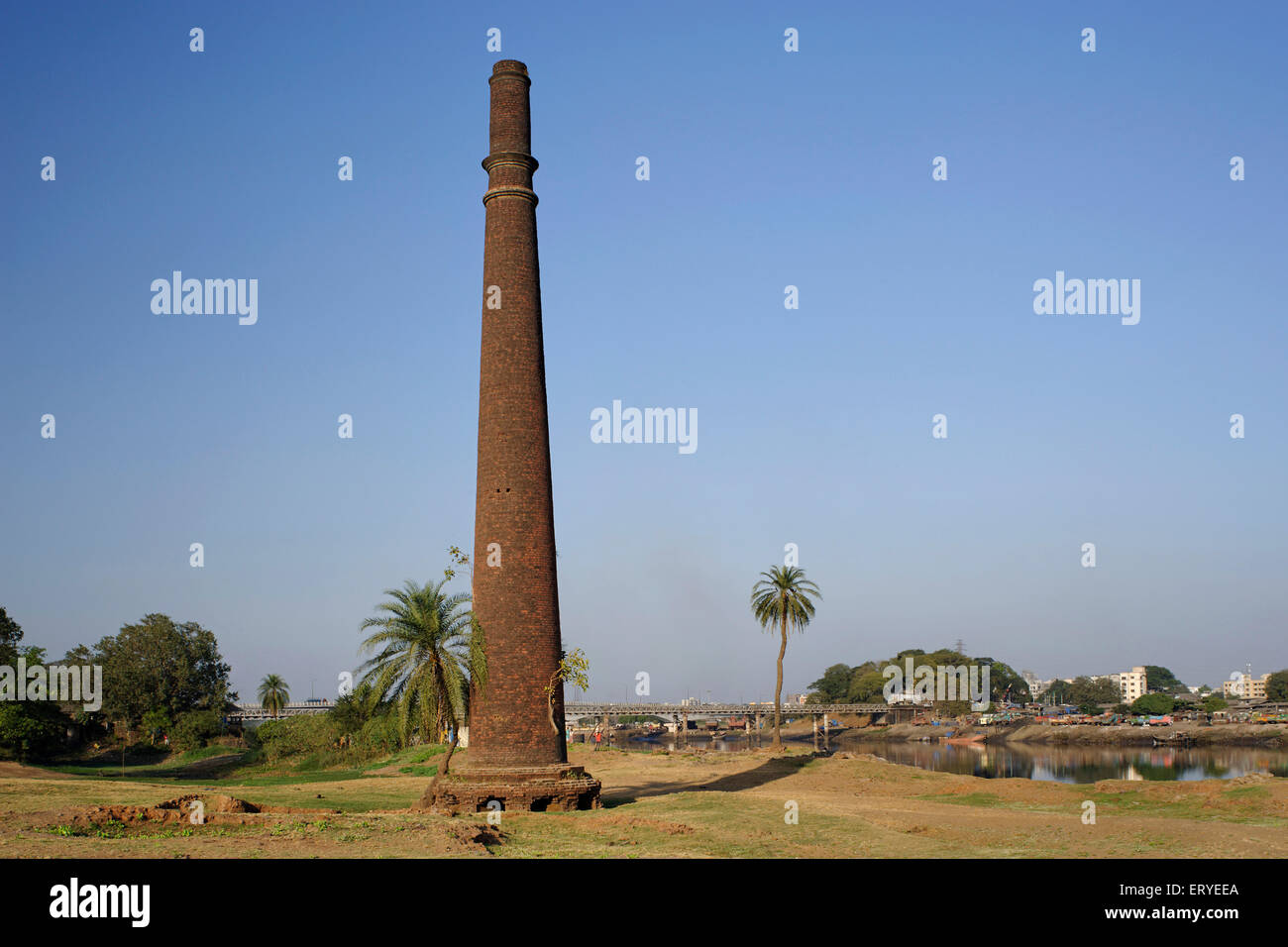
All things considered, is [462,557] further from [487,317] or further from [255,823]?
[255,823]

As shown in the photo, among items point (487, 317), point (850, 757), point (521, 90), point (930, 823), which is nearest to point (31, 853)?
point (487, 317)

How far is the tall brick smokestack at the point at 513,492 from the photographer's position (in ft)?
101

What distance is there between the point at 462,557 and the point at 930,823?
1646cm

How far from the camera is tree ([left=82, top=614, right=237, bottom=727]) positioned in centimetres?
8817

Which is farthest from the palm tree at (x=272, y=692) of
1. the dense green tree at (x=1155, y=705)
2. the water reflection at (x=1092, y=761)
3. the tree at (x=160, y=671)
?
the dense green tree at (x=1155, y=705)

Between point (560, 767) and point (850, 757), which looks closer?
point (560, 767)

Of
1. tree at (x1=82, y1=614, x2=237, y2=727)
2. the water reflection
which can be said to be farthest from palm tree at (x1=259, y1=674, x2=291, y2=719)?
the water reflection

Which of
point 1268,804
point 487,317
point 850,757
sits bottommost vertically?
point 850,757

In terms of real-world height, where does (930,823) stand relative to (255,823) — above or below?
below

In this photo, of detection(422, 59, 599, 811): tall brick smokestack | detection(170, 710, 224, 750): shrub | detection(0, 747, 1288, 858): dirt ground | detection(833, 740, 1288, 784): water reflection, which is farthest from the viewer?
detection(170, 710, 224, 750): shrub

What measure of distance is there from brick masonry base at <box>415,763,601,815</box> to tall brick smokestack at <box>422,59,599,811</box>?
0.03 metres

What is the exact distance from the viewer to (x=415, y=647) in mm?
31672

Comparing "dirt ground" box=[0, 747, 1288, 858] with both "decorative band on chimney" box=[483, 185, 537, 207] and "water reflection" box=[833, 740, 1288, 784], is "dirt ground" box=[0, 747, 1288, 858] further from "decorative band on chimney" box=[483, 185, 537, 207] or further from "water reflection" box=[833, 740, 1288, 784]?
"water reflection" box=[833, 740, 1288, 784]
